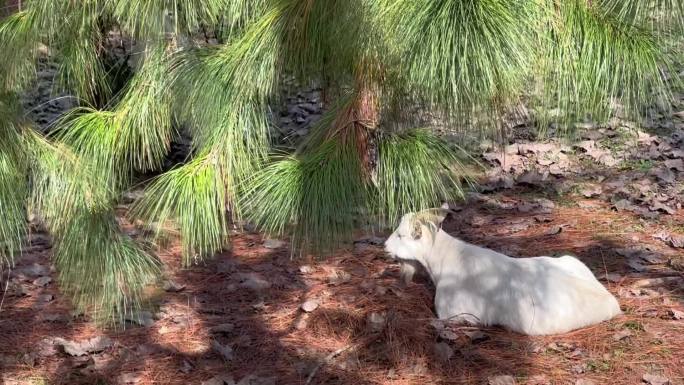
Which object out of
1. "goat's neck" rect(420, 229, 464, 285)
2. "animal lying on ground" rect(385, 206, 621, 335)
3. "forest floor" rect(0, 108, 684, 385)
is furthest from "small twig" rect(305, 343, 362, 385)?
"goat's neck" rect(420, 229, 464, 285)

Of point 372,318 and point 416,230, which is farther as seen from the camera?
point 372,318

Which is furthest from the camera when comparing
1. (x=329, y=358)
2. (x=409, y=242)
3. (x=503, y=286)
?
(x=409, y=242)

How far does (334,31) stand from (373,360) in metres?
1.72

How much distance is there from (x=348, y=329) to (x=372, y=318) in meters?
0.10

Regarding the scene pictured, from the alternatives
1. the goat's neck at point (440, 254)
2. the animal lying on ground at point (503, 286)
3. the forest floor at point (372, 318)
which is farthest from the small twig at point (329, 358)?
the goat's neck at point (440, 254)

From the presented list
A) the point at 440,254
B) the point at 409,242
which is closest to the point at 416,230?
the point at 409,242

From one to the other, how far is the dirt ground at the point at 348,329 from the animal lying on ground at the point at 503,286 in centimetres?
6

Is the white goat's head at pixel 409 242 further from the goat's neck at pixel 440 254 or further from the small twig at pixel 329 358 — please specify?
the small twig at pixel 329 358

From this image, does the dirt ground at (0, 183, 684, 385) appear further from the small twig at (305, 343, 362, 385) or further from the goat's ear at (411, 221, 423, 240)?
the goat's ear at (411, 221, 423, 240)

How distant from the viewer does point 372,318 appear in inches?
132

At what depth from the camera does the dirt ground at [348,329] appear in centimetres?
301

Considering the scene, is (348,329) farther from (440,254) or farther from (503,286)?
(503,286)

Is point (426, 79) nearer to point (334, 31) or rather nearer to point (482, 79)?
point (482, 79)

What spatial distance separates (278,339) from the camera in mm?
3342
